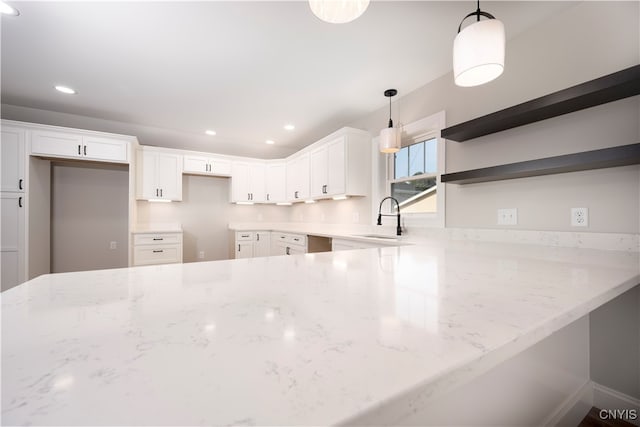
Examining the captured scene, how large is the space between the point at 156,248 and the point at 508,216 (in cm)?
413

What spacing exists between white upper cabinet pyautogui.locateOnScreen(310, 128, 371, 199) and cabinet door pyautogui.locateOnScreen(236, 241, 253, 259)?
165 cm

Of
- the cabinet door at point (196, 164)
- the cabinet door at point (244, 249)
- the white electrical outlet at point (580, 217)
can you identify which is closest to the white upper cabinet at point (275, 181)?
the cabinet door at point (244, 249)

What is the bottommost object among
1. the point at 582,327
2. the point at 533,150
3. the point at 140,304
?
the point at 582,327

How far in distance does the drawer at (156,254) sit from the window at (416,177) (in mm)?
3198

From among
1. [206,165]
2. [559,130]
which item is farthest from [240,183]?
[559,130]

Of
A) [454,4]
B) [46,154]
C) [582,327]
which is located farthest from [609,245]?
[46,154]

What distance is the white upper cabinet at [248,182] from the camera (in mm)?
4418

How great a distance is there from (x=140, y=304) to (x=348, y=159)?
2802 mm

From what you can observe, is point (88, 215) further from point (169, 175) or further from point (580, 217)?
point (580, 217)

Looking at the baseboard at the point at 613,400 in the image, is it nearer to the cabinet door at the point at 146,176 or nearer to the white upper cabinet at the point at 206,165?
the white upper cabinet at the point at 206,165

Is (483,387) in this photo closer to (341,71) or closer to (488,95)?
(488,95)

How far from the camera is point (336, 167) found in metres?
3.25

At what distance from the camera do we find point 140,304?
1.80ft

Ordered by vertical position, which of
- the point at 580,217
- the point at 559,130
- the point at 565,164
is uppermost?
the point at 559,130
